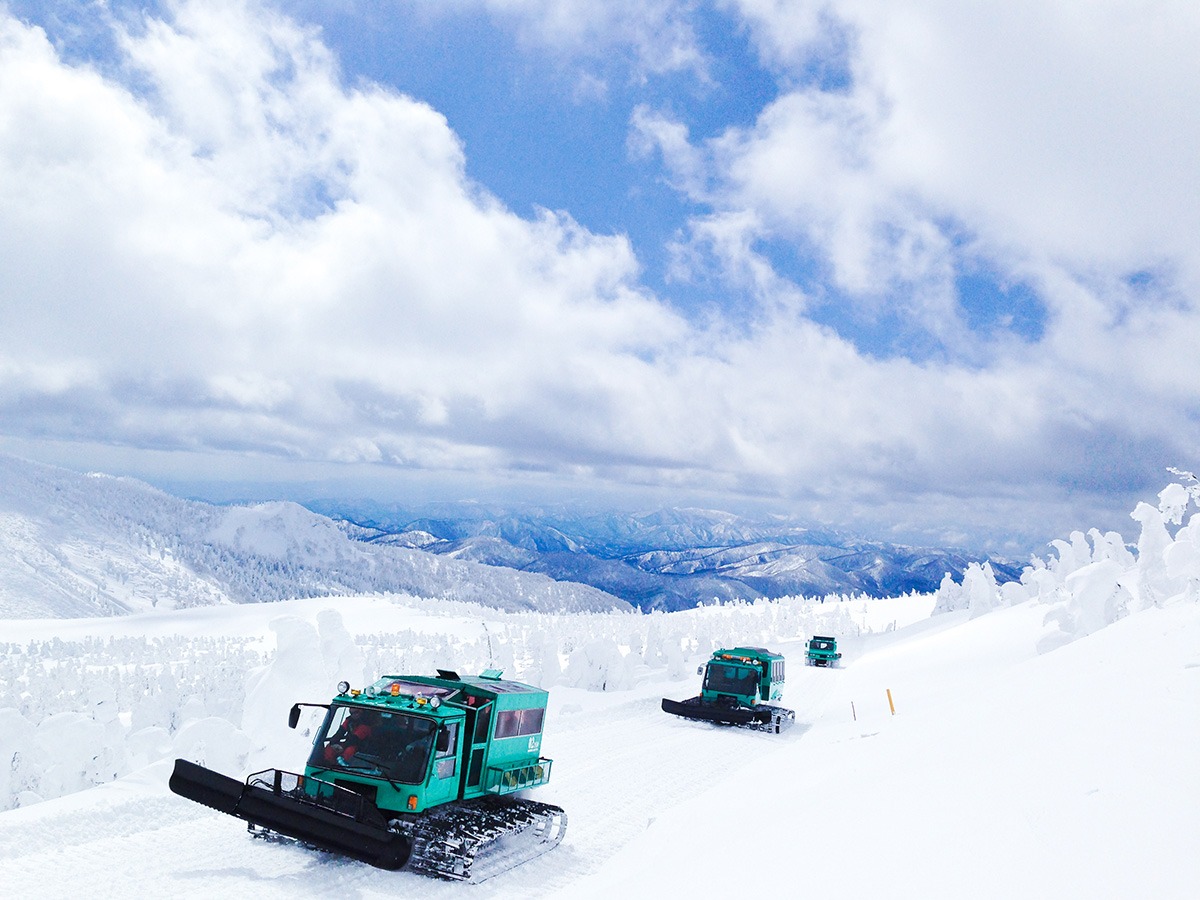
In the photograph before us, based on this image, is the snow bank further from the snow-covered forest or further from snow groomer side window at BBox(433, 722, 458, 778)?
snow groomer side window at BBox(433, 722, 458, 778)

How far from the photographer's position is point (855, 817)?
29.9 ft

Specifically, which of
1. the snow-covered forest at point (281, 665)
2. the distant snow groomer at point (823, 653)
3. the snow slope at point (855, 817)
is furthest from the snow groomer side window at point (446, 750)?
the distant snow groomer at point (823, 653)

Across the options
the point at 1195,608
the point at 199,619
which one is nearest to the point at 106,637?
the point at 199,619

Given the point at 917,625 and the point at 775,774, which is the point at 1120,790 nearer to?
the point at 775,774

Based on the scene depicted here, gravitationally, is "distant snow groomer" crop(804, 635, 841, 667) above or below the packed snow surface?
above

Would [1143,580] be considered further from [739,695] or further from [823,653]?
[823,653]

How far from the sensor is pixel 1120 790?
7.39m

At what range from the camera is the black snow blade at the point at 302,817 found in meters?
10.2

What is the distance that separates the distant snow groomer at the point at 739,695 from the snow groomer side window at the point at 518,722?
12.7 metres

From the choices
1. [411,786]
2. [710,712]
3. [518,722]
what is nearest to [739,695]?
[710,712]

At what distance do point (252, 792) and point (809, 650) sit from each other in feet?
155

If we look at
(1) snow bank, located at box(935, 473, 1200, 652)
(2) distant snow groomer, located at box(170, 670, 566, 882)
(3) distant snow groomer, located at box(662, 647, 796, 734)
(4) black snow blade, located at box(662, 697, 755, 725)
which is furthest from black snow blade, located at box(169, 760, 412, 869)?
(1) snow bank, located at box(935, 473, 1200, 652)

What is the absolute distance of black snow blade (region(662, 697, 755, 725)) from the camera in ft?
82.6

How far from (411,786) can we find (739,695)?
18.1 metres
